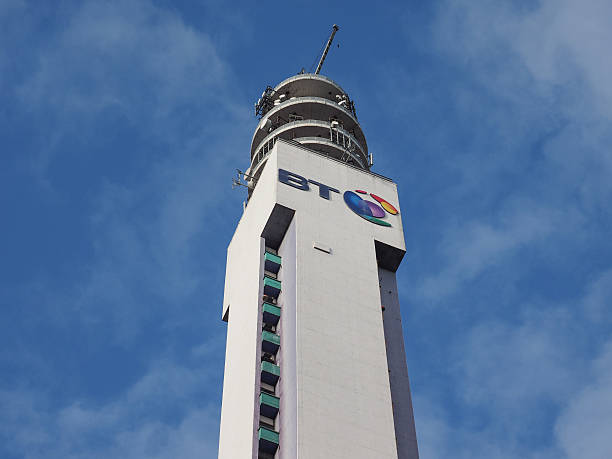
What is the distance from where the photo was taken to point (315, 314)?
2653 inches

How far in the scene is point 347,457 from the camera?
190 feet

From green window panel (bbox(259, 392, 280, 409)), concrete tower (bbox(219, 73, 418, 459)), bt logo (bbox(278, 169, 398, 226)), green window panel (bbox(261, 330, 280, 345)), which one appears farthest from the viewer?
bt logo (bbox(278, 169, 398, 226))

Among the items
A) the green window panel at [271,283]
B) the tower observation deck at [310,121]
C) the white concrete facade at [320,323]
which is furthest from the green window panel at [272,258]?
the tower observation deck at [310,121]

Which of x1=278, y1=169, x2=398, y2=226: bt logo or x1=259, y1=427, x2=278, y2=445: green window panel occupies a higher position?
x1=278, y1=169, x2=398, y2=226: bt logo

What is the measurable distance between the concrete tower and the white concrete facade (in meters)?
0.09

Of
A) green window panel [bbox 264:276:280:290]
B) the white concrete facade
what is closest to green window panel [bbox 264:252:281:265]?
the white concrete facade

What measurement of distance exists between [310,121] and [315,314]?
31.4m

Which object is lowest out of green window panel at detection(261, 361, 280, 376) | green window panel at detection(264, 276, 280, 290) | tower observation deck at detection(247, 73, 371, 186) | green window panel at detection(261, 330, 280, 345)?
green window panel at detection(261, 361, 280, 376)

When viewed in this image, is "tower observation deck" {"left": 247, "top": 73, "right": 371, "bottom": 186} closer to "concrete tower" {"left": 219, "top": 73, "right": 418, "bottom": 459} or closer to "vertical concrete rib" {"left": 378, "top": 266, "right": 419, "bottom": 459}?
"concrete tower" {"left": 219, "top": 73, "right": 418, "bottom": 459}

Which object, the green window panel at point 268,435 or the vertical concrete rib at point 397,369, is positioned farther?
the vertical concrete rib at point 397,369

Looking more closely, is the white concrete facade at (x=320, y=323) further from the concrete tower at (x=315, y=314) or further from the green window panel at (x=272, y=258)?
the green window panel at (x=272, y=258)

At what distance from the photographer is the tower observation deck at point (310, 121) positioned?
9112cm

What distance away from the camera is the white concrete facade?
6050 centimetres

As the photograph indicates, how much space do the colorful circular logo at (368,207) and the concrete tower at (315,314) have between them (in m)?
0.13
